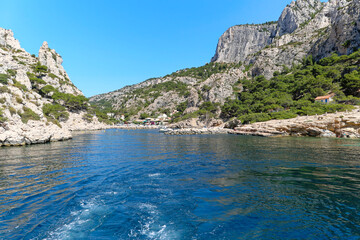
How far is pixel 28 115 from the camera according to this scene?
138 feet

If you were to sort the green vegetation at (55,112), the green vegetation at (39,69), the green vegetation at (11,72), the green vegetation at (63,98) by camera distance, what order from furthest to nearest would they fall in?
the green vegetation at (39,69) → the green vegetation at (63,98) → the green vegetation at (55,112) → the green vegetation at (11,72)

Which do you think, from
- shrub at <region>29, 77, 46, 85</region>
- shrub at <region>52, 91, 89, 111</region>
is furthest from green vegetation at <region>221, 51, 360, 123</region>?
shrub at <region>29, 77, 46, 85</region>

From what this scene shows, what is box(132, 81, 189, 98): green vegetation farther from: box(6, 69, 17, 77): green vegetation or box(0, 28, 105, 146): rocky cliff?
box(6, 69, 17, 77): green vegetation

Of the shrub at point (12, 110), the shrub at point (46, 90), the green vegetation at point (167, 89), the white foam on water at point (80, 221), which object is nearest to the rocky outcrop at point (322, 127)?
the white foam on water at point (80, 221)

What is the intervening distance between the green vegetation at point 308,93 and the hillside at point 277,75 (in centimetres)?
29

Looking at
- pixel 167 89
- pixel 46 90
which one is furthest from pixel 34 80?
pixel 167 89

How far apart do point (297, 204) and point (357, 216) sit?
1.87 m

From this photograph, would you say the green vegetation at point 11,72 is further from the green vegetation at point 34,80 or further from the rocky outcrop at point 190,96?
the rocky outcrop at point 190,96

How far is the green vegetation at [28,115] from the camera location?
133 feet

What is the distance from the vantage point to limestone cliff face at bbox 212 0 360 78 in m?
80.9

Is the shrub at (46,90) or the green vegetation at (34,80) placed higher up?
the green vegetation at (34,80)

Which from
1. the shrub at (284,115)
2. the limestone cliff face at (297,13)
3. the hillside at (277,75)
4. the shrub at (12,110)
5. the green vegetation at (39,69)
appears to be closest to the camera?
the shrub at (12,110)

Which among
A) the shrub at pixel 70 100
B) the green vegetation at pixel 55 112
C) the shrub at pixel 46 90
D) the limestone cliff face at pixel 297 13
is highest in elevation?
the limestone cliff face at pixel 297 13

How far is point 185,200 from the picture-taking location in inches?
336
